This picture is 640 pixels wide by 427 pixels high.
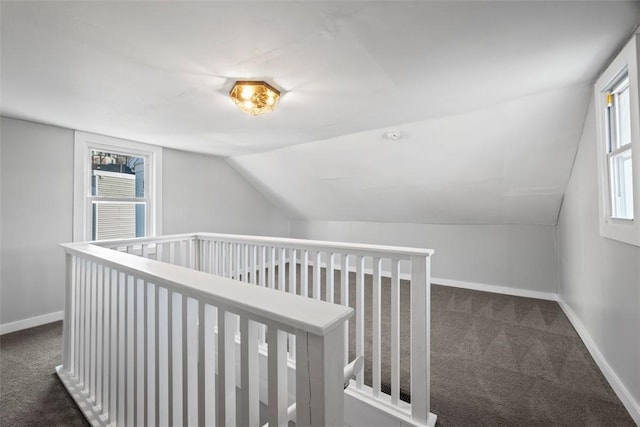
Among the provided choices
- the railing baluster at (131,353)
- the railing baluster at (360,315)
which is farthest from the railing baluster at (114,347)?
the railing baluster at (360,315)

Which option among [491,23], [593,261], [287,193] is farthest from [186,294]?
[287,193]

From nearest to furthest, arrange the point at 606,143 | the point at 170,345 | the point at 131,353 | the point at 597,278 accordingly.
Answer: the point at 170,345
the point at 131,353
the point at 606,143
the point at 597,278

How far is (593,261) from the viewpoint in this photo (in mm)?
2246

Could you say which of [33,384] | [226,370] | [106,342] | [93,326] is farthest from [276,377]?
[33,384]

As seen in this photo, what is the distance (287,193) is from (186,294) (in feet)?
13.2

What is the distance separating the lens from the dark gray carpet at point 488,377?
1.63m

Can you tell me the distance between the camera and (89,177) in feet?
10.5

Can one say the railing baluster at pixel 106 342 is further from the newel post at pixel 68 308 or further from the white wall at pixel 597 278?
the white wall at pixel 597 278

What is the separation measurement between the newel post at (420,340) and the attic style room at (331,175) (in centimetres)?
1

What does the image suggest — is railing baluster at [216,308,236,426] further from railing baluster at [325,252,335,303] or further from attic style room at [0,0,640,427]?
railing baluster at [325,252,335,303]

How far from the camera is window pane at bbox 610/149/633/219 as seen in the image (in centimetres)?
175

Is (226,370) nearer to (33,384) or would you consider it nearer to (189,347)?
(189,347)

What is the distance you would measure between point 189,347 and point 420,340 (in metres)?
1.15

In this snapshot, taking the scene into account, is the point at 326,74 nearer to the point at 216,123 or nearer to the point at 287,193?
the point at 216,123
